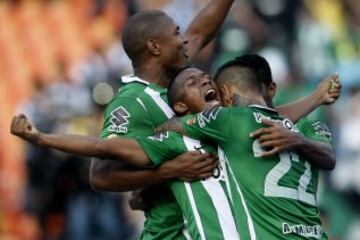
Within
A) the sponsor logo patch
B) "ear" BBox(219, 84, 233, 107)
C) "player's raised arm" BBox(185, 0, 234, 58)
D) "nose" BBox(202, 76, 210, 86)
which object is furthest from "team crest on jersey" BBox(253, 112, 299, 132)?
"player's raised arm" BBox(185, 0, 234, 58)

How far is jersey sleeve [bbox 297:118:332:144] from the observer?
8.88m

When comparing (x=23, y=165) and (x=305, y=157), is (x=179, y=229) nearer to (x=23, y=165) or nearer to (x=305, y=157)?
(x=305, y=157)

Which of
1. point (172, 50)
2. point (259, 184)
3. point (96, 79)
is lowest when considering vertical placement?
point (259, 184)

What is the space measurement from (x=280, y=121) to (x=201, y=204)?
2.18 ft

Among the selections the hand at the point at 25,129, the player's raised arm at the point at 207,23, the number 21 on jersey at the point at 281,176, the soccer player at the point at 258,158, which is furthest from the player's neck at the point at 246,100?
the player's raised arm at the point at 207,23

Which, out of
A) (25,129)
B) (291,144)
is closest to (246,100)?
(291,144)

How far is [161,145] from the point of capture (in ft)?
28.1

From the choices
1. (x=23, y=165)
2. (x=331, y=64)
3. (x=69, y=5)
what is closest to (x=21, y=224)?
(x=23, y=165)

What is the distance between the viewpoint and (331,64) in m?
16.2

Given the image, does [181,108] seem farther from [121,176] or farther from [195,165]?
[121,176]

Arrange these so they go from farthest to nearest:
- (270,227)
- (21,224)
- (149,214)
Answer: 1. (21,224)
2. (149,214)
3. (270,227)

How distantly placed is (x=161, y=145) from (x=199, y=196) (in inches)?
14.6

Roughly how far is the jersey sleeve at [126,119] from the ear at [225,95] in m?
0.55

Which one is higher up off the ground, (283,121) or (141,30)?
(141,30)
